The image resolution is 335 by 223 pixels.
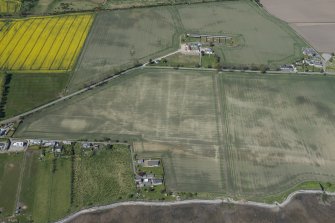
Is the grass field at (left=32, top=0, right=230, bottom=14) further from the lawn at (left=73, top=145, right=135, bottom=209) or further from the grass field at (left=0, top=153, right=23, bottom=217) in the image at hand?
the lawn at (left=73, top=145, right=135, bottom=209)

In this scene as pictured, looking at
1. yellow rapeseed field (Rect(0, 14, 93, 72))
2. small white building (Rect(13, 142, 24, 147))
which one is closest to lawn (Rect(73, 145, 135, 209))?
small white building (Rect(13, 142, 24, 147))

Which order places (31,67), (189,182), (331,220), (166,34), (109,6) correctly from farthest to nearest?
(109,6)
(166,34)
(31,67)
(189,182)
(331,220)

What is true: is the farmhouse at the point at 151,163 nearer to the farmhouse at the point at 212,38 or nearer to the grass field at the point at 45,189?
the grass field at the point at 45,189

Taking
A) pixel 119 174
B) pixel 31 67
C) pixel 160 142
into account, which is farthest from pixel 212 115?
pixel 31 67

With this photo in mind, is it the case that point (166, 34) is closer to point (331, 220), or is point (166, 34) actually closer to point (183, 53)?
point (183, 53)

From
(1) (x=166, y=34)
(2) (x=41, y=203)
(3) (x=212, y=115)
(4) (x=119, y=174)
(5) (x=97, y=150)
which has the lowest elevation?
(2) (x=41, y=203)
